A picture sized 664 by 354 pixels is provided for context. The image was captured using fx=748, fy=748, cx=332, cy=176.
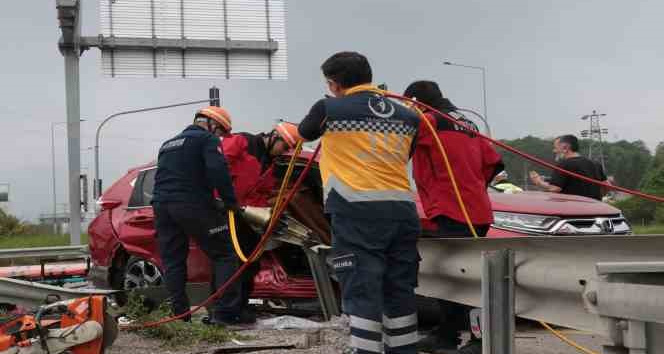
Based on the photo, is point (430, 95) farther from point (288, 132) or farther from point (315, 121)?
point (288, 132)

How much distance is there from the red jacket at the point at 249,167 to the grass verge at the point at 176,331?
1.41m

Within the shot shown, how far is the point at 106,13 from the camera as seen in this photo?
1523cm

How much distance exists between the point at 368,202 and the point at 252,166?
2927 millimetres

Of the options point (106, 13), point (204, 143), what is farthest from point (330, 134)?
point (106, 13)

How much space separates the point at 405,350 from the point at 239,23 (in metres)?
12.9

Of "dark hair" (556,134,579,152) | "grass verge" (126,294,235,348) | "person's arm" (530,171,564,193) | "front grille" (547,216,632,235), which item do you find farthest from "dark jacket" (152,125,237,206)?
"dark hair" (556,134,579,152)

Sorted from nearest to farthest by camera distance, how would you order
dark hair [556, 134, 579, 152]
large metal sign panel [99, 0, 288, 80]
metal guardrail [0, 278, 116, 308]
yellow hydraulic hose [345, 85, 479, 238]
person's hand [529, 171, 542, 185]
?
yellow hydraulic hose [345, 85, 479, 238], metal guardrail [0, 278, 116, 308], dark hair [556, 134, 579, 152], person's hand [529, 171, 542, 185], large metal sign panel [99, 0, 288, 80]

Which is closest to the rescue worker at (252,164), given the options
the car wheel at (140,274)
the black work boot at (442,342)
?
the car wheel at (140,274)

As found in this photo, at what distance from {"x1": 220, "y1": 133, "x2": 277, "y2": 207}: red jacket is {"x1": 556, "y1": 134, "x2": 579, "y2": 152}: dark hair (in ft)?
11.7

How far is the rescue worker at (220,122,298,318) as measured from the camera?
21.5 feet

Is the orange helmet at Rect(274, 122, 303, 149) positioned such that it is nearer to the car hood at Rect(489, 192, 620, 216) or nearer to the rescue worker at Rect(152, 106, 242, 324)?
the rescue worker at Rect(152, 106, 242, 324)

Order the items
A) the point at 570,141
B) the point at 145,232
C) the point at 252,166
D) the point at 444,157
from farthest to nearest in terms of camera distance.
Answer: the point at 570,141 → the point at 145,232 → the point at 252,166 → the point at 444,157

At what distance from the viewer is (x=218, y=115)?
660cm

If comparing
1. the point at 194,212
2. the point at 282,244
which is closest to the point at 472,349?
the point at 282,244
